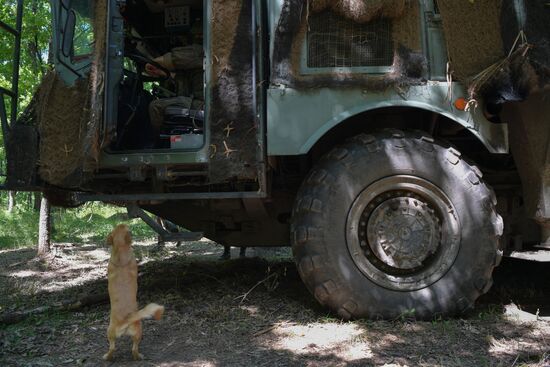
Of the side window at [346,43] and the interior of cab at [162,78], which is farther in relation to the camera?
the interior of cab at [162,78]

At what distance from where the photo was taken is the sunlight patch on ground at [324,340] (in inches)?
121

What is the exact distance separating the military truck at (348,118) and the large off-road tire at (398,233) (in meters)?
0.01

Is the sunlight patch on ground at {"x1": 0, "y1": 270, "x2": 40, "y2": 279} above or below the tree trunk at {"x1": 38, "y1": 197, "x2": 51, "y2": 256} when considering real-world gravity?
below

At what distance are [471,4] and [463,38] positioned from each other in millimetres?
263

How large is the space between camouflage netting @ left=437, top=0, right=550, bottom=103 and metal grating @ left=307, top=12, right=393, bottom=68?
473 mm

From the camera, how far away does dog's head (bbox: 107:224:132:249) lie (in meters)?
2.98

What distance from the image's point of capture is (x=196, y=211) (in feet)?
15.4

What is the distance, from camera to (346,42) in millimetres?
3770

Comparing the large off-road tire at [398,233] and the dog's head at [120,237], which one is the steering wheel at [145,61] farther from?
the dog's head at [120,237]

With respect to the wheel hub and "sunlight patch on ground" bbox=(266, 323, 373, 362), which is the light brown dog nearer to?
"sunlight patch on ground" bbox=(266, 323, 373, 362)

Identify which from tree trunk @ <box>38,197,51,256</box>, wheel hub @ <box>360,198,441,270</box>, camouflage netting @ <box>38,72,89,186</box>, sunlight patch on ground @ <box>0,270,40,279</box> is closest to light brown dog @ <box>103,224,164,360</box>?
camouflage netting @ <box>38,72,89,186</box>

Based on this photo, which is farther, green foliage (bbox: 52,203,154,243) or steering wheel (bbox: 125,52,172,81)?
green foliage (bbox: 52,203,154,243)

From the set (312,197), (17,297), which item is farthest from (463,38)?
(17,297)

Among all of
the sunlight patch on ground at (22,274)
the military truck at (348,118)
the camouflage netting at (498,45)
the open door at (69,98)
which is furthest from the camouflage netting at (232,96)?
the sunlight patch on ground at (22,274)
